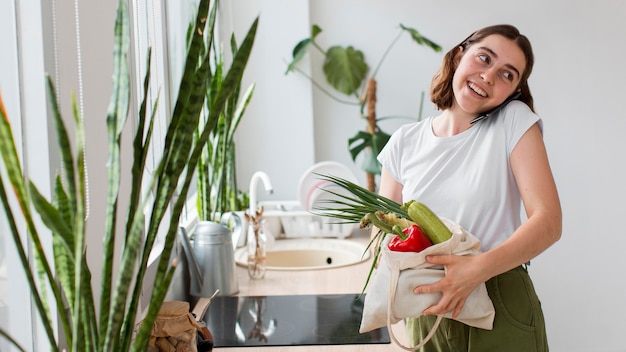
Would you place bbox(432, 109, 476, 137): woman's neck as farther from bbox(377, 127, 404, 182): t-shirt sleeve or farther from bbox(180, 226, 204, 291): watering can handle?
bbox(180, 226, 204, 291): watering can handle

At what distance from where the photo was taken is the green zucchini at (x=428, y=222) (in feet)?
4.94

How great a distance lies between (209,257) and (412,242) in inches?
34.8

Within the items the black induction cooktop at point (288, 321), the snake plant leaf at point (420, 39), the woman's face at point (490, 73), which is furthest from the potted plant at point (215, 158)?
the snake plant leaf at point (420, 39)

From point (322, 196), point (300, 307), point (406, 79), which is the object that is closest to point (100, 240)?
point (300, 307)

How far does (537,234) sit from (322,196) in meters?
1.70

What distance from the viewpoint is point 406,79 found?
3.98 metres

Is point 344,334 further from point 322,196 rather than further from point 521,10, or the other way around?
point 521,10

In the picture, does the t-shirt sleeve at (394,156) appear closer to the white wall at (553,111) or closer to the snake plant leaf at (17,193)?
the snake plant leaf at (17,193)

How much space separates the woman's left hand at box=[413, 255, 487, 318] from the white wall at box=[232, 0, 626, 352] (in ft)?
7.68

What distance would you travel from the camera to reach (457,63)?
1899 mm

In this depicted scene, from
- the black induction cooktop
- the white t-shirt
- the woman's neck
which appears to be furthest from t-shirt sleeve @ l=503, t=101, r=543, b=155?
the black induction cooktop

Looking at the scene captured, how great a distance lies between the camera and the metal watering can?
221cm

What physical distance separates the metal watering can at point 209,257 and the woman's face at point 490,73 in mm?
835

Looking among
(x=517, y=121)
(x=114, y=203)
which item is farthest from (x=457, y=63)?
(x=114, y=203)
